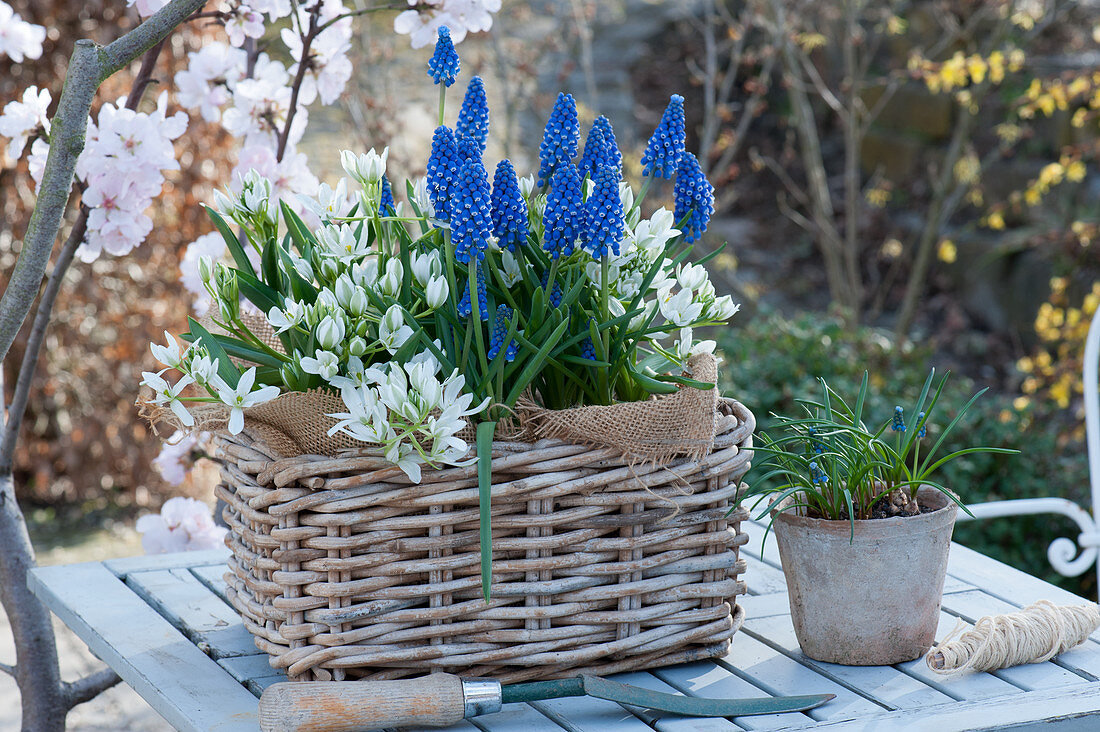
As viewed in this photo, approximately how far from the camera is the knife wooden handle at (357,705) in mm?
949

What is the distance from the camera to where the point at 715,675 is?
1129 mm

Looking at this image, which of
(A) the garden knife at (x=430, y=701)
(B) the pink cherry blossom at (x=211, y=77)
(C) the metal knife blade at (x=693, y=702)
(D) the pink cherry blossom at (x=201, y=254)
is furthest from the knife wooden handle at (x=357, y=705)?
(B) the pink cherry blossom at (x=211, y=77)

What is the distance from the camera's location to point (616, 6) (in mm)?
7109

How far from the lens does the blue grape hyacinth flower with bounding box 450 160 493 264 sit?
962mm

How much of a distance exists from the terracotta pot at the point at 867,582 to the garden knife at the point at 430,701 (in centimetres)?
10

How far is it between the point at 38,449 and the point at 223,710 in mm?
2959

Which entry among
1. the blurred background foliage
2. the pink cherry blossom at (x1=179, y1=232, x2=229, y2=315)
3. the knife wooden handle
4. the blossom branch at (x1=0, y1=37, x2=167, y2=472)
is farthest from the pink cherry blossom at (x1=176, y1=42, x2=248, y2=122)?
the blurred background foliage

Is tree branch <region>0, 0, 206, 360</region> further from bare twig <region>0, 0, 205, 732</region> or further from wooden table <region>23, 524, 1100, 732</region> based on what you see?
wooden table <region>23, 524, 1100, 732</region>

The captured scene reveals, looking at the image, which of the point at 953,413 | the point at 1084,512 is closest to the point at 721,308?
the point at 1084,512

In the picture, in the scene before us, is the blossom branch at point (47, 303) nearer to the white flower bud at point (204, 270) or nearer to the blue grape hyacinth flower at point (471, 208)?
the white flower bud at point (204, 270)

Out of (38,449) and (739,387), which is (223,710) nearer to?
(739,387)

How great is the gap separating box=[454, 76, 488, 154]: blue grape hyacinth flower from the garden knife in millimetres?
479

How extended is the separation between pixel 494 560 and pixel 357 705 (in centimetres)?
18

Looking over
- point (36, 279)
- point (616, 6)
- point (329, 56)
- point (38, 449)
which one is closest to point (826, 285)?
point (616, 6)
